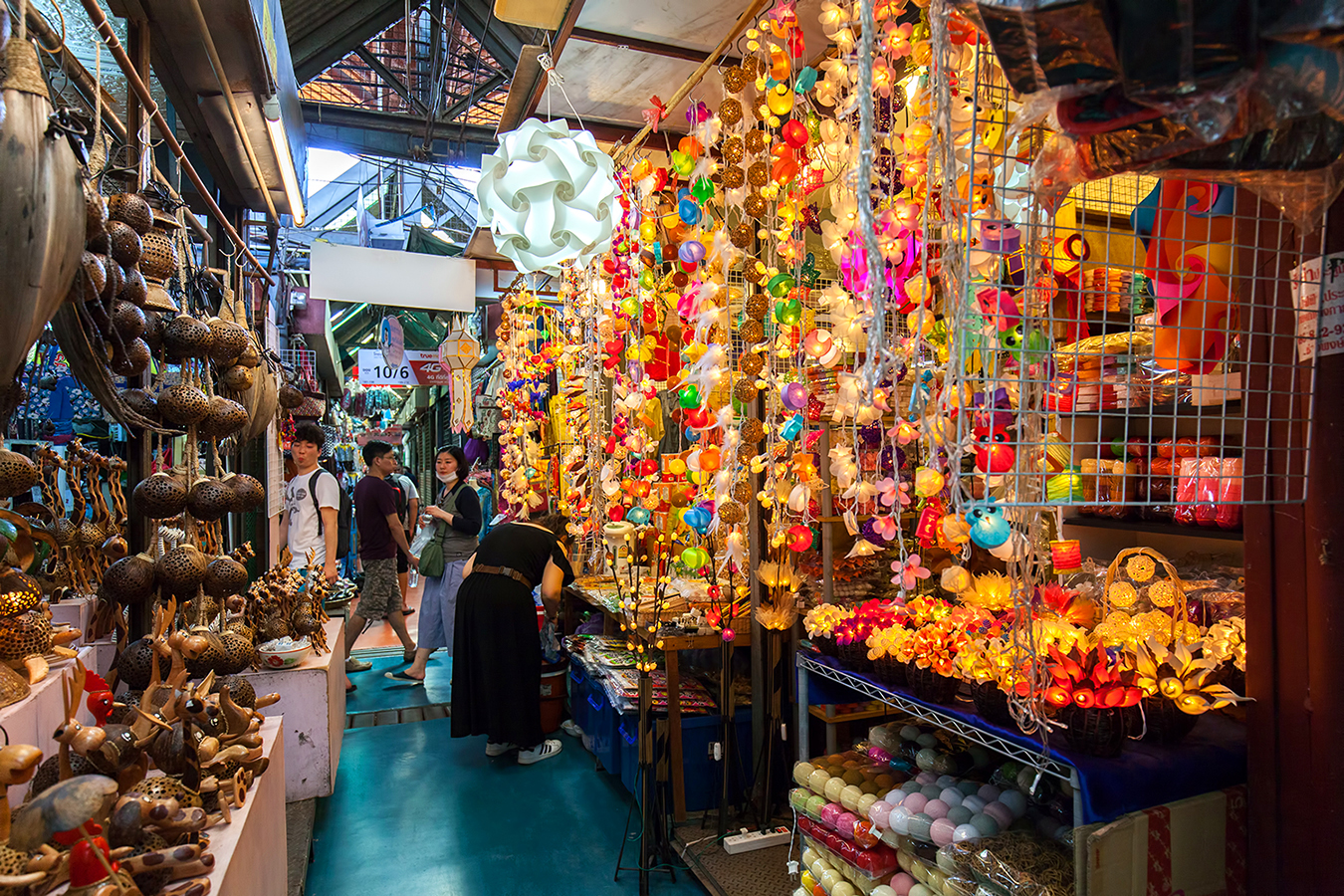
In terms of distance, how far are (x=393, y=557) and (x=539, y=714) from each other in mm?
1836

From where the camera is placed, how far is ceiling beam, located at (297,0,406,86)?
4598mm

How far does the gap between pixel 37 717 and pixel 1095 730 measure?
2039mm

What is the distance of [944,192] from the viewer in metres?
0.85

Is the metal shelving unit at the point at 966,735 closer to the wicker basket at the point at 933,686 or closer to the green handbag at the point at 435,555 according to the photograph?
the wicker basket at the point at 933,686

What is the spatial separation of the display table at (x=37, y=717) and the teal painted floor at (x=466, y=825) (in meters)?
1.39

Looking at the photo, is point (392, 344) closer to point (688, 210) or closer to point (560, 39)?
point (560, 39)

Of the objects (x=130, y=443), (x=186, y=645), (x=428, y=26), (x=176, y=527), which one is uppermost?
(x=428, y=26)

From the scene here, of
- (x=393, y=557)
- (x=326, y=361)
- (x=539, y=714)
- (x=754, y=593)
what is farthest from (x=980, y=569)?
(x=326, y=361)

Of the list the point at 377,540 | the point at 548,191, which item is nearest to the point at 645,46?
the point at 548,191

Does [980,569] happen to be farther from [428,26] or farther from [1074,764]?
[428,26]

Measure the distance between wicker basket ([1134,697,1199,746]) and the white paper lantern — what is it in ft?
5.73

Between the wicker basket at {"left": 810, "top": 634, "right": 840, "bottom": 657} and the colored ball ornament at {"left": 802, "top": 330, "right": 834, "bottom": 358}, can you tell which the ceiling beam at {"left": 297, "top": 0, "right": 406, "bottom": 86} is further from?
the wicker basket at {"left": 810, "top": 634, "right": 840, "bottom": 657}

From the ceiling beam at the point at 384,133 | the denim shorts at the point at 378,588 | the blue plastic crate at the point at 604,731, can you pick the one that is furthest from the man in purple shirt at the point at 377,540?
the ceiling beam at the point at 384,133

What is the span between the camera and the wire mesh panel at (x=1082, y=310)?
0.86m
